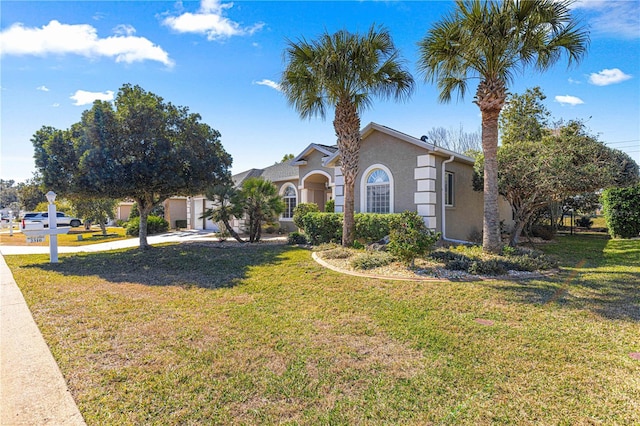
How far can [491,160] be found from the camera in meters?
11.1

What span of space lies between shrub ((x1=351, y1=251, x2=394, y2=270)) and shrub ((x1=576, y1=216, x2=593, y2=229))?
27082mm

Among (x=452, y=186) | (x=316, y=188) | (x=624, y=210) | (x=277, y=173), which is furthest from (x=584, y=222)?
(x=277, y=173)

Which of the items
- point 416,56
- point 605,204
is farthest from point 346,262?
point 605,204

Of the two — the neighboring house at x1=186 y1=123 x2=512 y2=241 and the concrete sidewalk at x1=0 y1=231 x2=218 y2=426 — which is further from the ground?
the neighboring house at x1=186 y1=123 x2=512 y2=241

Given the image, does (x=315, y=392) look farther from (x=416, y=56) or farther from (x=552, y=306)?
(x=416, y=56)

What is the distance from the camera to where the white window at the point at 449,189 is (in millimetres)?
15751

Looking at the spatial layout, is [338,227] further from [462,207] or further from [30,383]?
[30,383]

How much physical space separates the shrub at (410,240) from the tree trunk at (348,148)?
13.1 feet

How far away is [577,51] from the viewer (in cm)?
1068

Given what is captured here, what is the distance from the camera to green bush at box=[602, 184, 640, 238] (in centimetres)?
1670

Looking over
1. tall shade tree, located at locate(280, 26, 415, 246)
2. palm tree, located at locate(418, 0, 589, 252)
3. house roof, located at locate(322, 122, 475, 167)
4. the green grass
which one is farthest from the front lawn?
palm tree, located at locate(418, 0, 589, 252)

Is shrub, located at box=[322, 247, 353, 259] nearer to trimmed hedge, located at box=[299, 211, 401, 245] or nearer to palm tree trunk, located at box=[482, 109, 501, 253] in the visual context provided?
trimmed hedge, located at box=[299, 211, 401, 245]

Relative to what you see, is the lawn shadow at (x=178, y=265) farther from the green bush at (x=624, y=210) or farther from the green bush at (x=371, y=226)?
the green bush at (x=624, y=210)

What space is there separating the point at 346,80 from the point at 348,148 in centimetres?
267
